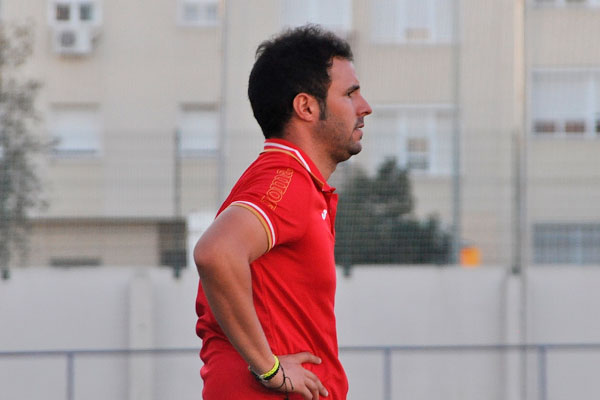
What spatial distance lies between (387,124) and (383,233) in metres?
1.01

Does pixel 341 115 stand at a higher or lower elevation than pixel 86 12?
lower

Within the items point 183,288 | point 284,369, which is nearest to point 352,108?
point 284,369

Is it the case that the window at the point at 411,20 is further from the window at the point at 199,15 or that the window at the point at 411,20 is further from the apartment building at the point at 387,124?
the window at the point at 199,15

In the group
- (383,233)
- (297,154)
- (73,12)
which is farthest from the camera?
(73,12)

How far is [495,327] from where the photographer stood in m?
8.91

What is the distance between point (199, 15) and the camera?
393 inches

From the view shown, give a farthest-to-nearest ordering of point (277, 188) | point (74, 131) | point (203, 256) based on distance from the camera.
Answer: point (74, 131) < point (277, 188) < point (203, 256)

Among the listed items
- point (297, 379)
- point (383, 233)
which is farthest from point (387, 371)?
point (297, 379)

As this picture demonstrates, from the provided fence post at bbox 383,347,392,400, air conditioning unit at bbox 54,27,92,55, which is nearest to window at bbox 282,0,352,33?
air conditioning unit at bbox 54,27,92,55

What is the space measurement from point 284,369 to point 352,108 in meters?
0.54

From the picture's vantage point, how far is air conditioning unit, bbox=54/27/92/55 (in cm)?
1002

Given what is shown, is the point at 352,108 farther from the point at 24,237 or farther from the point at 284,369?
the point at 24,237

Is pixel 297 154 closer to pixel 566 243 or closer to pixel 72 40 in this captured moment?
pixel 566 243

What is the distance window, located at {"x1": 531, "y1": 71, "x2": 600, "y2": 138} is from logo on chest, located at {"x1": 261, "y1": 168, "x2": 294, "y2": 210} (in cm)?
749
